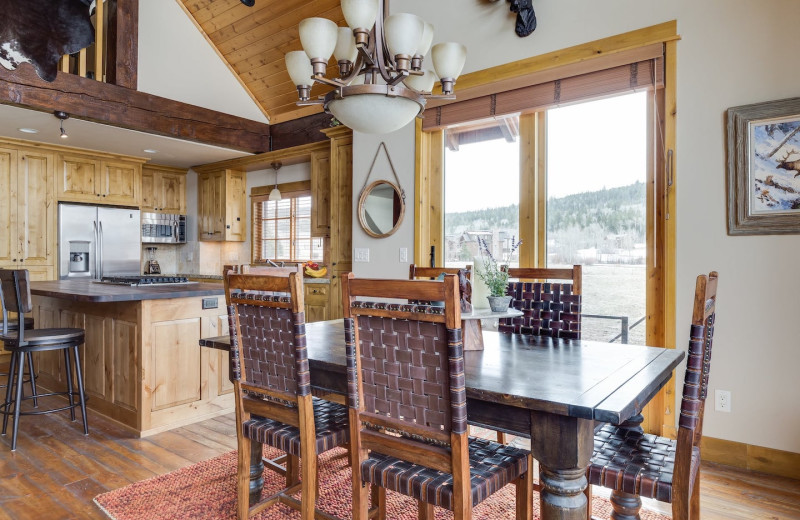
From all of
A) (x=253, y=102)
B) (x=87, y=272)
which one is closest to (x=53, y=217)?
(x=87, y=272)

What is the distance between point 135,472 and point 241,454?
1.05 metres

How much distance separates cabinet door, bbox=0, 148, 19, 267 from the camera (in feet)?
16.3

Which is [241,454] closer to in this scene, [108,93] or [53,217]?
[108,93]

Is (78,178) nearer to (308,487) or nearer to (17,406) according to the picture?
(17,406)

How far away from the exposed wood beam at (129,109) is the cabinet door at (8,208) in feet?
5.04

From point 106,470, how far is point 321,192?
311 cm

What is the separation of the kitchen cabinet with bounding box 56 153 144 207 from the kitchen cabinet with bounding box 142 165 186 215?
236mm

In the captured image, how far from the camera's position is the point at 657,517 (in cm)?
204

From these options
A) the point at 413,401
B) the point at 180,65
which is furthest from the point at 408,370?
the point at 180,65

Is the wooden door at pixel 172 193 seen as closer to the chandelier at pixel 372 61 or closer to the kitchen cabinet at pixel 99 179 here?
the kitchen cabinet at pixel 99 179

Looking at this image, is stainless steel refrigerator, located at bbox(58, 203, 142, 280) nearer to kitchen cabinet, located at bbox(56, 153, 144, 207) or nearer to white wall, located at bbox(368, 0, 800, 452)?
kitchen cabinet, located at bbox(56, 153, 144, 207)

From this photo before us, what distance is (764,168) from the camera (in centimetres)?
247

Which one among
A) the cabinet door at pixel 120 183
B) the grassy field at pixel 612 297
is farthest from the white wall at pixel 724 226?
the cabinet door at pixel 120 183

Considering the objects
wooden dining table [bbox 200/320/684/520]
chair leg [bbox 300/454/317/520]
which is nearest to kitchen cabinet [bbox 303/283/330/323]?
wooden dining table [bbox 200/320/684/520]
